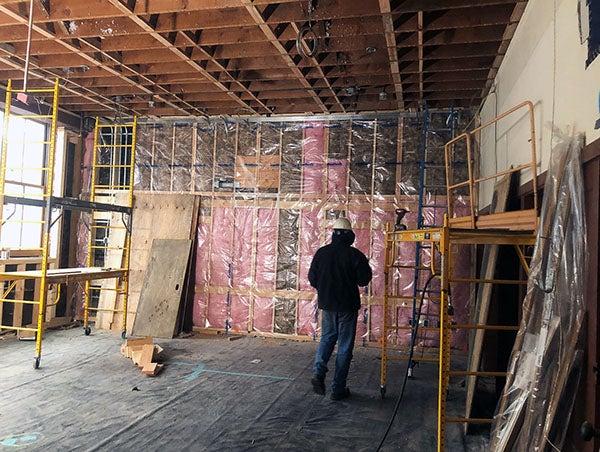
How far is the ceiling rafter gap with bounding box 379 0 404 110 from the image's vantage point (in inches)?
157

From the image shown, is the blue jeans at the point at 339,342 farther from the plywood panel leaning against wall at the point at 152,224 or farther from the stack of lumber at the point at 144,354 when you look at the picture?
the plywood panel leaning against wall at the point at 152,224

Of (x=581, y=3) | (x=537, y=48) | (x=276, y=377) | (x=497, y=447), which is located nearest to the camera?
(x=581, y=3)

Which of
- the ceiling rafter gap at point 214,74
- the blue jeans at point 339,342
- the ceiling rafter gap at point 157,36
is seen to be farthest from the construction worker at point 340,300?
the ceiling rafter gap at point 157,36

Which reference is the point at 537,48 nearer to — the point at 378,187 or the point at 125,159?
the point at 378,187

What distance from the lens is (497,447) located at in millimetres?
2822

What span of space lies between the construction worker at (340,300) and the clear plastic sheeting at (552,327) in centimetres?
196

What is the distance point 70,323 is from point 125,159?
314 cm

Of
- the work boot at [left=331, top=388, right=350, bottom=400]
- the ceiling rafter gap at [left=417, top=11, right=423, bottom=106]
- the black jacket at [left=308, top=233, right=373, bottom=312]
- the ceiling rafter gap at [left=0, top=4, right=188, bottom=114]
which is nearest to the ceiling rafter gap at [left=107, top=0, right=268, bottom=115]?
the ceiling rafter gap at [left=0, top=4, right=188, bottom=114]

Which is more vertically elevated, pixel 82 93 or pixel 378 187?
pixel 82 93

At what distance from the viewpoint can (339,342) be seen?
4.81 m

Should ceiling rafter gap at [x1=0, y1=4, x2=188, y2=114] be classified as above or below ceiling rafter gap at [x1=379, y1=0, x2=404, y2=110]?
below

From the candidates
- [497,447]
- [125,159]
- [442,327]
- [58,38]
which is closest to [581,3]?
[442,327]

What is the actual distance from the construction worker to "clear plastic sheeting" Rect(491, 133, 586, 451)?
1963 mm

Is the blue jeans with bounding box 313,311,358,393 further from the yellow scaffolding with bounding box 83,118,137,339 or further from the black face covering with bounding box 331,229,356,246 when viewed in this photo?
the yellow scaffolding with bounding box 83,118,137,339
